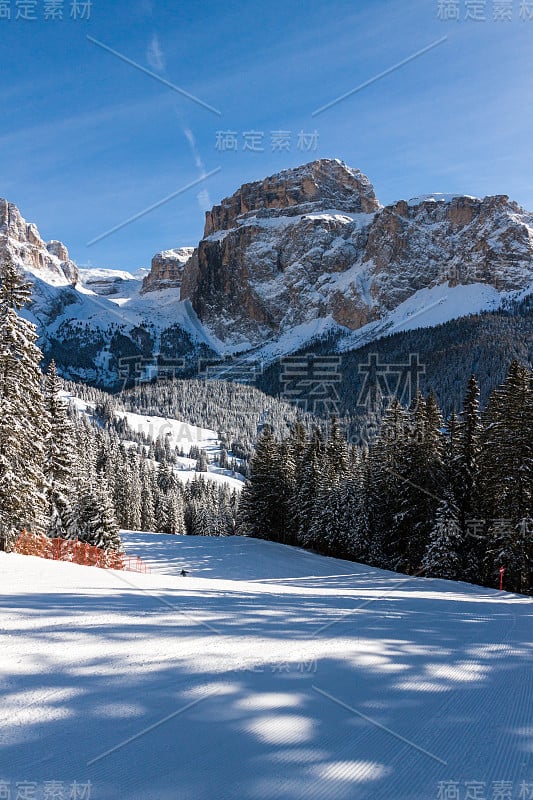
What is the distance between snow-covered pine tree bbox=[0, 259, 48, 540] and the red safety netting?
22.5 inches

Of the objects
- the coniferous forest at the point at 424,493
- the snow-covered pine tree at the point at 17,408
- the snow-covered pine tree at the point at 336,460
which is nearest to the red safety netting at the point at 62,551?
the snow-covered pine tree at the point at 17,408

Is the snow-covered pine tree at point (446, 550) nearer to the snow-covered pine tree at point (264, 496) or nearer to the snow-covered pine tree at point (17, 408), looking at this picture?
the snow-covered pine tree at point (17, 408)

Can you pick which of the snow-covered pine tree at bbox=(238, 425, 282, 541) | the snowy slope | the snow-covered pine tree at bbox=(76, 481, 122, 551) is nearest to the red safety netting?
the snow-covered pine tree at bbox=(76, 481, 122, 551)

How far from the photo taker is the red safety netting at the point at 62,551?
2022 centimetres

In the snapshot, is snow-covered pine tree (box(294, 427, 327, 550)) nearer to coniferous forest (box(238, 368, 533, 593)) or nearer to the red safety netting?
coniferous forest (box(238, 368, 533, 593))

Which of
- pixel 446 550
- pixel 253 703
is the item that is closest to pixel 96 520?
pixel 446 550

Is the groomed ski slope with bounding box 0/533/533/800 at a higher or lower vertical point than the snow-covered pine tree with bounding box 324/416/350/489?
lower

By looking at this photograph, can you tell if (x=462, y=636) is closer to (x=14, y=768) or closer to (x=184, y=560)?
(x=14, y=768)

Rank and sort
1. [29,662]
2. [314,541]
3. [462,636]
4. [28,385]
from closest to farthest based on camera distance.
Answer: [29,662], [462,636], [28,385], [314,541]

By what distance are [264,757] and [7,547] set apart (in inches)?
769

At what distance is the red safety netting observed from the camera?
20219mm

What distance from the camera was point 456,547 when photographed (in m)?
25.4

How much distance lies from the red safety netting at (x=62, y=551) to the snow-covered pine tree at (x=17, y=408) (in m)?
0.57

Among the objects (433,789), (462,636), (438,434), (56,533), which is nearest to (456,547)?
(438,434)
